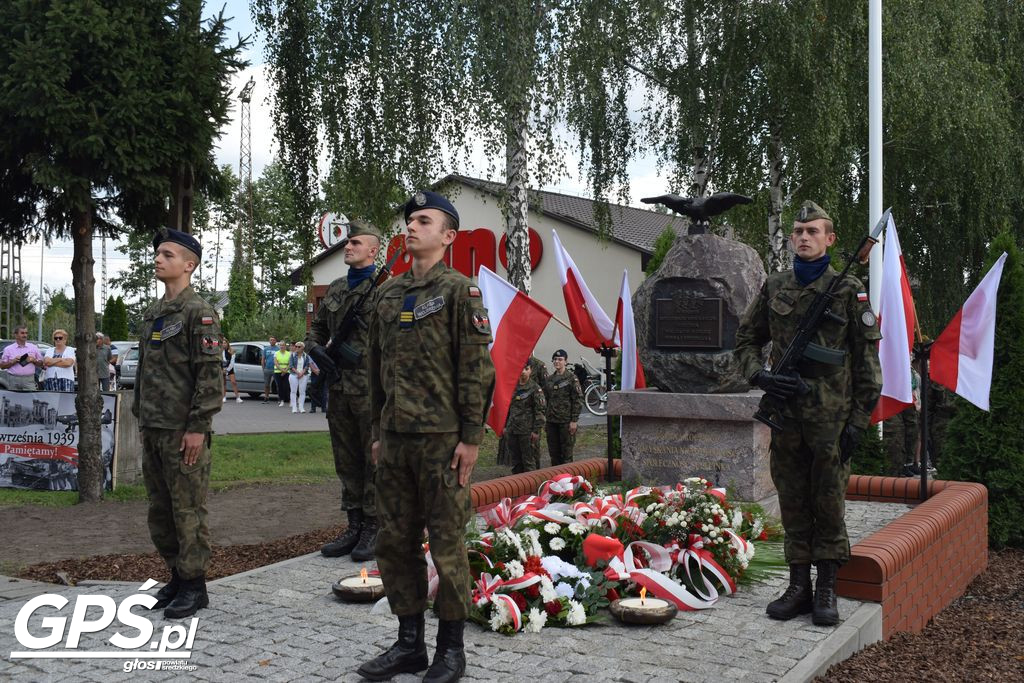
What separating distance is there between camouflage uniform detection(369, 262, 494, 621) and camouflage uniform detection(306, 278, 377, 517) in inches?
77.5


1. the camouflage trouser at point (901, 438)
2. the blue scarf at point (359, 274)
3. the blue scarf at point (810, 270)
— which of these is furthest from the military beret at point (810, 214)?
the camouflage trouser at point (901, 438)

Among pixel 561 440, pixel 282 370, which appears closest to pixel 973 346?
pixel 561 440

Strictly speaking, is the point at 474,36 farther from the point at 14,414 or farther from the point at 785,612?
the point at 785,612

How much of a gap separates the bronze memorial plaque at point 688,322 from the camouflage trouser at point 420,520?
3.77 meters

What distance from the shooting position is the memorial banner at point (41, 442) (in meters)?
10.5

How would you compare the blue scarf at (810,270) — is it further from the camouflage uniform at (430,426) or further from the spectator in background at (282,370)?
the spectator in background at (282,370)

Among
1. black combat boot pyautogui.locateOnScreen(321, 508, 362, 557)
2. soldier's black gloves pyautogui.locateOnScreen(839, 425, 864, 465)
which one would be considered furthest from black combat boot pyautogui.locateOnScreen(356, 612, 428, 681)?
soldier's black gloves pyautogui.locateOnScreen(839, 425, 864, 465)

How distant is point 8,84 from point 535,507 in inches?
226

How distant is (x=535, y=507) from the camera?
6477mm

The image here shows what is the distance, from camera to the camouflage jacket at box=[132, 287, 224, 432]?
199 inches

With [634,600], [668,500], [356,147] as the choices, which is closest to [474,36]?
[356,147]

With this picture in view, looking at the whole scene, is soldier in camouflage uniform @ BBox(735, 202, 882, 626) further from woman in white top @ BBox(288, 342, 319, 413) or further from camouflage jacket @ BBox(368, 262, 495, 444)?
woman in white top @ BBox(288, 342, 319, 413)

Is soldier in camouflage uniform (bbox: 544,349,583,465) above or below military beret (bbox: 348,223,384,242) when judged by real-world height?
below

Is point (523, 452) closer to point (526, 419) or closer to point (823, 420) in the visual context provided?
point (526, 419)
